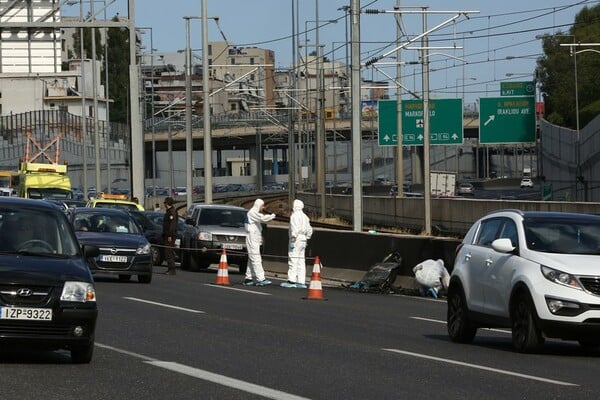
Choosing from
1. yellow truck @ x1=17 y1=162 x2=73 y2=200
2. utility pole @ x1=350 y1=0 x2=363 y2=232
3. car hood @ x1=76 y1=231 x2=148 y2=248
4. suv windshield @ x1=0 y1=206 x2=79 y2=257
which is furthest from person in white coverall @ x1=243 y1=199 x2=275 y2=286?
yellow truck @ x1=17 y1=162 x2=73 y2=200

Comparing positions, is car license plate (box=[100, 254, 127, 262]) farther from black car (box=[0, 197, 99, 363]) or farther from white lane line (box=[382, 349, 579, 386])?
black car (box=[0, 197, 99, 363])

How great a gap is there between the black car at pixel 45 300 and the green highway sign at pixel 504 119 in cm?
4832

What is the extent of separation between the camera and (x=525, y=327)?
15.4 metres

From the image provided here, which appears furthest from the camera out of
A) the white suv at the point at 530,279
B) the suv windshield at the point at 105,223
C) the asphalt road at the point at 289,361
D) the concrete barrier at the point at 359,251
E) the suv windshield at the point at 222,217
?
the suv windshield at the point at 222,217

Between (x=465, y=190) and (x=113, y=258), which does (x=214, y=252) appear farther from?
(x=465, y=190)

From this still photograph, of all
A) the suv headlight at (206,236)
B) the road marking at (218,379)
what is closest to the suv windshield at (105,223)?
the suv headlight at (206,236)

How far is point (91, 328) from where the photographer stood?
1318 cm

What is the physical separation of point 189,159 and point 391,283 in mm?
30580

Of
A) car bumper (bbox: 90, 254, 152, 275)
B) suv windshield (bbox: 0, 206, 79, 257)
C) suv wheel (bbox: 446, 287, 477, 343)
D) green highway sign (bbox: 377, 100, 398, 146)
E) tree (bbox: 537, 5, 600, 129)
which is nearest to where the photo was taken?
suv windshield (bbox: 0, 206, 79, 257)

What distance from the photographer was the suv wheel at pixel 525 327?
15.2 m

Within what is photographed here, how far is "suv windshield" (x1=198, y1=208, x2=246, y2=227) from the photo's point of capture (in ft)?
125

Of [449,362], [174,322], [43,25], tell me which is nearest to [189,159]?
[43,25]

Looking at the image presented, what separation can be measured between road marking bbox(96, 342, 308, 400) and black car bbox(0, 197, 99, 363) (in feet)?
2.34

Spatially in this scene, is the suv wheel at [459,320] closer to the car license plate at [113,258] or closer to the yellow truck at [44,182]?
the car license plate at [113,258]
